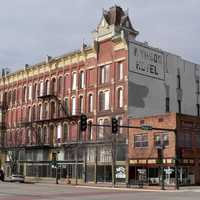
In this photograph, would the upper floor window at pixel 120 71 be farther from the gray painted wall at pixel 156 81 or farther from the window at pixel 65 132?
the window at pixel 65 132

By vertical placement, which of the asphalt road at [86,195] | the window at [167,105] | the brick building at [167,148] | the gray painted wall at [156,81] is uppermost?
the gray painted wall at [156,81]

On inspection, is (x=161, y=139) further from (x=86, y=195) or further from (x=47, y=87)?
(x=47, y=87)

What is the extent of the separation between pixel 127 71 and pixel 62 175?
20005mm

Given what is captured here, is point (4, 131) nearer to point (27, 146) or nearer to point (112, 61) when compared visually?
point (27, 146)

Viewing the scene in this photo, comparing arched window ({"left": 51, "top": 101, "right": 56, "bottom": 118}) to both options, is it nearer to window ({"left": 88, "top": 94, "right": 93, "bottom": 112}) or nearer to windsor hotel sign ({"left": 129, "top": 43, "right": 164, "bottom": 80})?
window ({"left": 88, "top": 94, "right": 93, "bottom": 112})

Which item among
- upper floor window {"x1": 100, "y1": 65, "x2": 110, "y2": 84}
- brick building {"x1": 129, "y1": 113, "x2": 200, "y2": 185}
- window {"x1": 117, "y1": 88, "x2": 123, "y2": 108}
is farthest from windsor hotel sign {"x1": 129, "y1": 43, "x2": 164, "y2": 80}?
brick building {"x1": 129, "y1": 113, "x2": 200, "y2": 185}

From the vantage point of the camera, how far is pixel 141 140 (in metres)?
61.5

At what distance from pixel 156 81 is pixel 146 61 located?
3.26 m

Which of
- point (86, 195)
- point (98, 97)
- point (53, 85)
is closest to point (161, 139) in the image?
point (98, 97)

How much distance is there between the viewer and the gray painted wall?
214ft

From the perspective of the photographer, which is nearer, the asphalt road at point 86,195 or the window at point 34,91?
the asphalt road at point 86,195

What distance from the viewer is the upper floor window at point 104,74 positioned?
68200 mm

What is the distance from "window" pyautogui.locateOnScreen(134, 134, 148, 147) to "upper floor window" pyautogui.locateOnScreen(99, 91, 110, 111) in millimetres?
7389

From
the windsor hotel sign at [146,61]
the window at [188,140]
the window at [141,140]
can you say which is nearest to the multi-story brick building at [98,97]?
the windsor hotel sign at [146,61]
